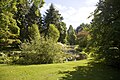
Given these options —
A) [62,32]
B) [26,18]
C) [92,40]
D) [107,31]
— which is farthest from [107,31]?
[62,32]

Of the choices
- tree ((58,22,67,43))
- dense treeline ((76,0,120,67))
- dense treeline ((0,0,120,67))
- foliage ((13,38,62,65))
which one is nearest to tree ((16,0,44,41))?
tree ((58,22,67,43))

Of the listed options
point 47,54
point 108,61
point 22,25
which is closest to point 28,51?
point 47,54

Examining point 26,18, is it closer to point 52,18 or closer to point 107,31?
point 52,18

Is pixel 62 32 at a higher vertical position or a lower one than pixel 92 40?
higher

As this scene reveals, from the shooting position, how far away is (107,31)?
20.1 m

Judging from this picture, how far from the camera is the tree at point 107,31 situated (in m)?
19.3

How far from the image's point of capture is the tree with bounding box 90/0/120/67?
1934cm

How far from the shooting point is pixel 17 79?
1475cm

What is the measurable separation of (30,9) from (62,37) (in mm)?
13497

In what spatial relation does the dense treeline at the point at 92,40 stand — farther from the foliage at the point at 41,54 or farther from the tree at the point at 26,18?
the tree at the point at 26,18

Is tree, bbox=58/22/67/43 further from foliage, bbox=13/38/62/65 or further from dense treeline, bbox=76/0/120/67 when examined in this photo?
dense treeline, bbox=76/0/120/67

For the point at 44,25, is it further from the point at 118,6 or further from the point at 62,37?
the point at 118,6

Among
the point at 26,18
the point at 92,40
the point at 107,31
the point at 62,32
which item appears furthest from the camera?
the point at 62,32

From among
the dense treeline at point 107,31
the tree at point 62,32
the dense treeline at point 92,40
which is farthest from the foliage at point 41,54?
the tree at point 62,32
